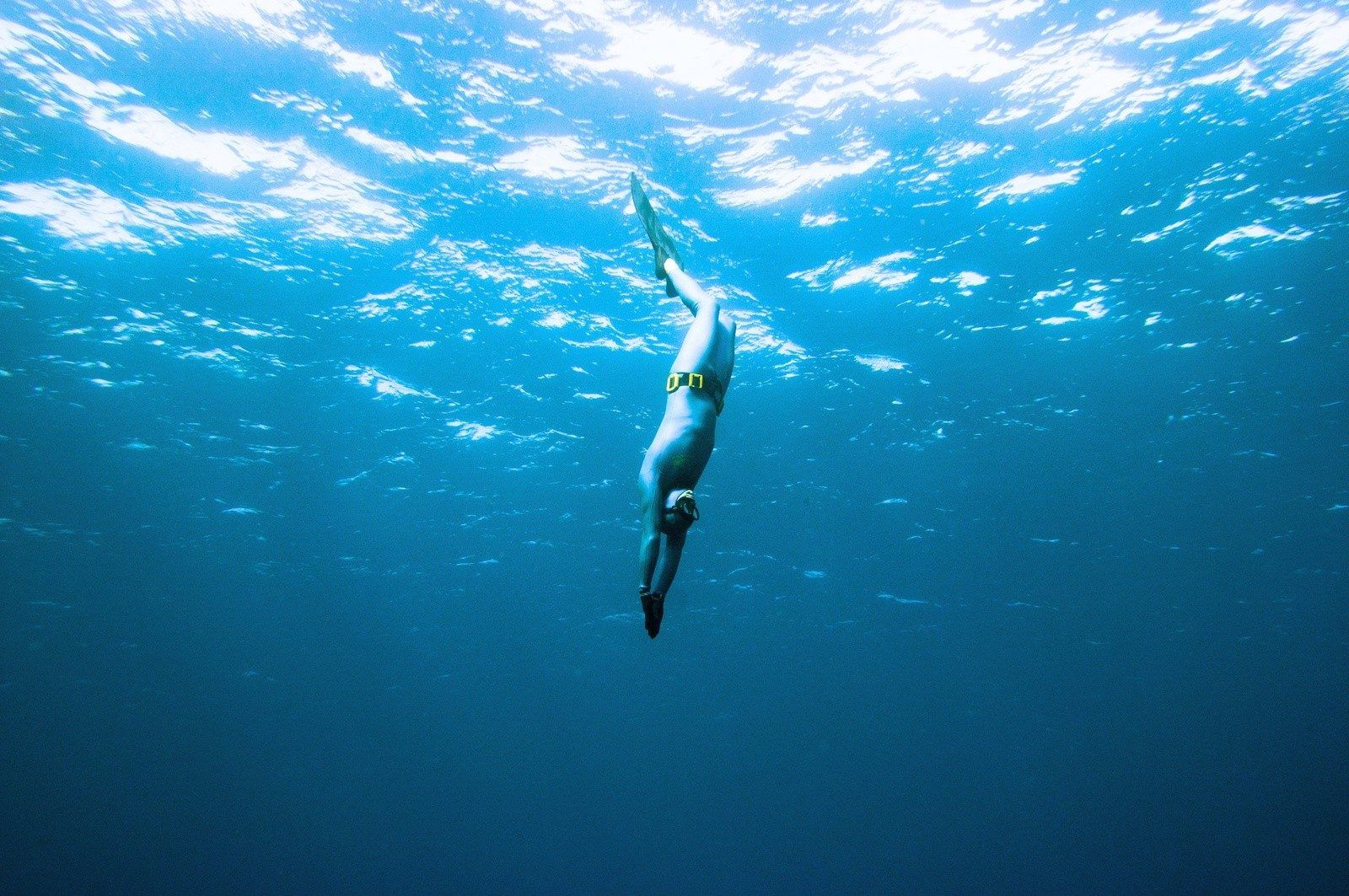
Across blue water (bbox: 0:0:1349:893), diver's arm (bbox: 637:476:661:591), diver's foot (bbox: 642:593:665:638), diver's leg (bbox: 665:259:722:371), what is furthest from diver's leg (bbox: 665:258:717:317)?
blue water (bbox: 0:0:1349:893)

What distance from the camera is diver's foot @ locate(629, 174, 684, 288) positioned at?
589 cm

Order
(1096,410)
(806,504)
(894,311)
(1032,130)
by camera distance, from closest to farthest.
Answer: (1032,130)
(894,311)
(1096,410)
(806,504)

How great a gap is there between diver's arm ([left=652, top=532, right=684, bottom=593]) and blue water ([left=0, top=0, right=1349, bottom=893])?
7.93 meters

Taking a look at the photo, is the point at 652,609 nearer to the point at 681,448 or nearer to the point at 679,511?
the point at 679,511

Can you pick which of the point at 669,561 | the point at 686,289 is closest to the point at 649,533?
the point at 669,561

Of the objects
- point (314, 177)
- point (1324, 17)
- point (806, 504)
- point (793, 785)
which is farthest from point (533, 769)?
point (1324, 17)

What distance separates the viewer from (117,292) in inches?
549

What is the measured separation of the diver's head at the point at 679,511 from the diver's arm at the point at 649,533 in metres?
0.05

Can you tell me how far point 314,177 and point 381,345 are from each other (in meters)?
4.54

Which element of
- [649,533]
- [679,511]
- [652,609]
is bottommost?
[652,609]

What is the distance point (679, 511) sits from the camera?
13.9 feet

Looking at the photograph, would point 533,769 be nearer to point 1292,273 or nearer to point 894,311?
point 894,311

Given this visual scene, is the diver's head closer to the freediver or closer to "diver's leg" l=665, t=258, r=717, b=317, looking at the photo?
the freediver

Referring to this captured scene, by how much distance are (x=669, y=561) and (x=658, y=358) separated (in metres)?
11.8
